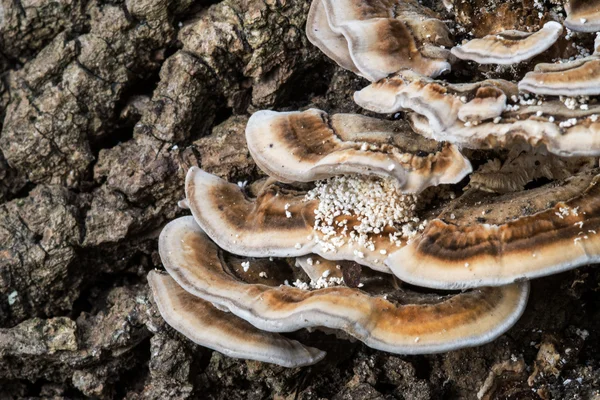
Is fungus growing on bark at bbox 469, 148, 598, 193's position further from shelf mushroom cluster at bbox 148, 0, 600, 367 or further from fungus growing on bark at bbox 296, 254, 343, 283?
fungus growing on bark at bbox 296, 254, 343, 283

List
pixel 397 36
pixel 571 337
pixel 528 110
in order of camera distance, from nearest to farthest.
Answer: pixel 528 110 < pixel 397 36 < pixel 571 337

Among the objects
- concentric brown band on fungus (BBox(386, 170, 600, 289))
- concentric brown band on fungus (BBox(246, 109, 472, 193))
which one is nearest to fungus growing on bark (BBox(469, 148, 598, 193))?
concentric brown band on fungus (BBox(386, 170, 600, 289))

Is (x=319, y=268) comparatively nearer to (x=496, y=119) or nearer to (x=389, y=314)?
(x=389, y=314)

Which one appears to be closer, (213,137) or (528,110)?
(528,110)

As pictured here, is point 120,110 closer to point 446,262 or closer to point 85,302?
point 85,302

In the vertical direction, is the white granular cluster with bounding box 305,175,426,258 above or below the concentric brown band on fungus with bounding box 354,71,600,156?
below

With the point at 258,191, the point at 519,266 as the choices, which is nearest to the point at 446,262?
the point at 519,266
